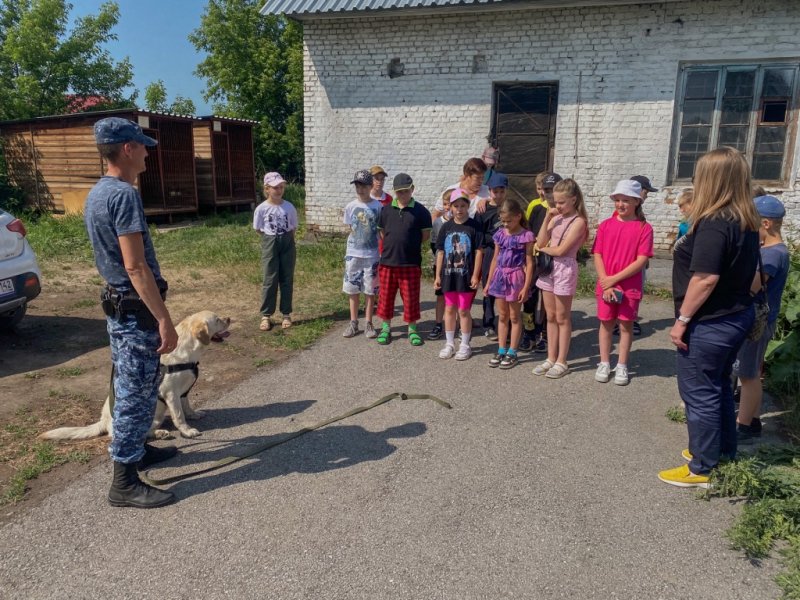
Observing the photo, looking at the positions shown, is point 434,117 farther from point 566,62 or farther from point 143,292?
point 143,292

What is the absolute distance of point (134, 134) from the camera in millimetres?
3197

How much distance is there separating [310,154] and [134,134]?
29.1ft

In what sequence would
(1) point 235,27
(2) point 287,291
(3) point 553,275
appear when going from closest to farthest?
1. (3) point 553,275
2. (2) point 287,291
3. (1) point 235,27

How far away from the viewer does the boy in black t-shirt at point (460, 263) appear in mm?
5672

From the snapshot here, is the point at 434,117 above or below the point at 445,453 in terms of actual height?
above

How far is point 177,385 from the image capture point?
158 inches

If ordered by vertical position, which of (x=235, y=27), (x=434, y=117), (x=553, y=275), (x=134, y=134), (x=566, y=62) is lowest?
(x=553, y=275)

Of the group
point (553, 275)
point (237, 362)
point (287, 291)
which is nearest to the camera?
point (553, 275)

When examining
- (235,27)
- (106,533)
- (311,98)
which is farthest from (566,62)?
(235,27)

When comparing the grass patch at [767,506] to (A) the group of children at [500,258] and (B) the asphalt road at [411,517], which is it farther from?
(A) the group of children at [500,258]

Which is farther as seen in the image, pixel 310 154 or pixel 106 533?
pixel 310 154

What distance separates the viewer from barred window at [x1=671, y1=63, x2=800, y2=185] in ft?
30.5

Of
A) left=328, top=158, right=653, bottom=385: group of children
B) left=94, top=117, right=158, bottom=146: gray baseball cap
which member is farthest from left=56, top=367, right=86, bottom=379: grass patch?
left=94, top=117, right=158, bottom=146: gray baseball cap

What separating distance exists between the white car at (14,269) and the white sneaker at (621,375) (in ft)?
18.6
